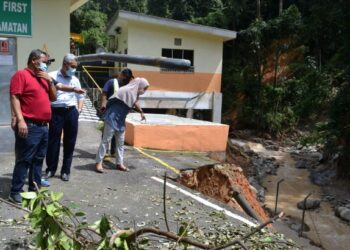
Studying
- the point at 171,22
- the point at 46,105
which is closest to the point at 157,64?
the point at 46,105

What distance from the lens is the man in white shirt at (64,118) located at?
641 cm

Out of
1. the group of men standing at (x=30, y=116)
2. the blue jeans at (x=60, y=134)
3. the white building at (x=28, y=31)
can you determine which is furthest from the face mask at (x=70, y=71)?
the white building at (x=28, y=31)

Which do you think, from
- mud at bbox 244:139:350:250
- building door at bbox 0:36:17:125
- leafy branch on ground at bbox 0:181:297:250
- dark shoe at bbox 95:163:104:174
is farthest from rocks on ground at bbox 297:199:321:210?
leafy branch on ground at bbox 0:181:297:250

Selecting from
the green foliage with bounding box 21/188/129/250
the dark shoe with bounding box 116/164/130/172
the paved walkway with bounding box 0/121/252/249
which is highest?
the green foliage with bounding box 21/188/129/250

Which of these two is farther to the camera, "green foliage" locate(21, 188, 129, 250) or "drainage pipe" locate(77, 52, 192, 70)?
"drainage pipe" locate(77, 52, 192, 70)

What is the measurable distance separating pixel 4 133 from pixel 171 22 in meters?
11.3

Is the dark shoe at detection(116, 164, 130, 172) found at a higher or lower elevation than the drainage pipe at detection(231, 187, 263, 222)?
higher

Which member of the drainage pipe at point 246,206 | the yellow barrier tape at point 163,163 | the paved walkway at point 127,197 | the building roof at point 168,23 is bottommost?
the drainage pipe at point 246,206

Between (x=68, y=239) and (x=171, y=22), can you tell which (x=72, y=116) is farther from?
(x=171, y=22)

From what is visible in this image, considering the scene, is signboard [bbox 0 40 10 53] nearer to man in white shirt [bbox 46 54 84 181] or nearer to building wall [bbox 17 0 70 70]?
building wall [bbox 17 0 70 70]

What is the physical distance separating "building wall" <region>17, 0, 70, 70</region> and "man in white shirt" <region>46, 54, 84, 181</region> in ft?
13.2

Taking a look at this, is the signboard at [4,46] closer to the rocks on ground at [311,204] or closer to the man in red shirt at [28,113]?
the man in red shirt at [28,113]

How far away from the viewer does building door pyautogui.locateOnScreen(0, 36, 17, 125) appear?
33.0ft

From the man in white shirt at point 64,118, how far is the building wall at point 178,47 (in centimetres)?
1317
